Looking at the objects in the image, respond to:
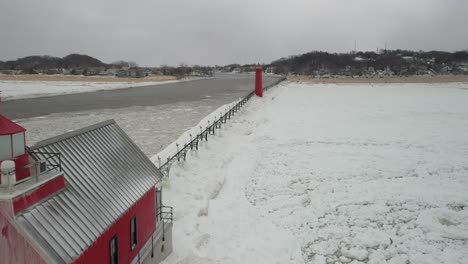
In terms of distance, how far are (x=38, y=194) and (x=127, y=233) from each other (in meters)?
2.39

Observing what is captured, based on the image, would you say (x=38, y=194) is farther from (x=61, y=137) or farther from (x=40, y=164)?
(x=61, y=137)

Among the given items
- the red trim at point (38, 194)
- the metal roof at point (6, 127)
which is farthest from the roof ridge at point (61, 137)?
the metal roof at point (6, 127)

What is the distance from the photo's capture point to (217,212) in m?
12.4

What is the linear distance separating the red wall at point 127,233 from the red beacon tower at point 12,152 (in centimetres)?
159

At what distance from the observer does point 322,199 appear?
13320 mm

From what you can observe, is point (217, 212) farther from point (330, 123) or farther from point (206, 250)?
point (330, 123)

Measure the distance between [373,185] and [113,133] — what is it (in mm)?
9980

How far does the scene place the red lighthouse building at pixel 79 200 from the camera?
5492 mm

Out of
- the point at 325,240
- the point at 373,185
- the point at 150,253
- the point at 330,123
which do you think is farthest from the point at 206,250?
the point at 330,123

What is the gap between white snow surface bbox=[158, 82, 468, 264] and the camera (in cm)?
1009

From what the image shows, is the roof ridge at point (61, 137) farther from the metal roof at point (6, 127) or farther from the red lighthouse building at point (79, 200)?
the metal roof at point (6, 127)

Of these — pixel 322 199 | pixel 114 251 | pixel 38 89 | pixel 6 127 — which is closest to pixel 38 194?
pixel 6 127

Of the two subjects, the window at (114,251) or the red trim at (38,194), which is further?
the window at (114,251)

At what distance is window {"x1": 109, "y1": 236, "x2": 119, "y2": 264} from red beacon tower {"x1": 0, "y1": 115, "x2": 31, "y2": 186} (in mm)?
2041
